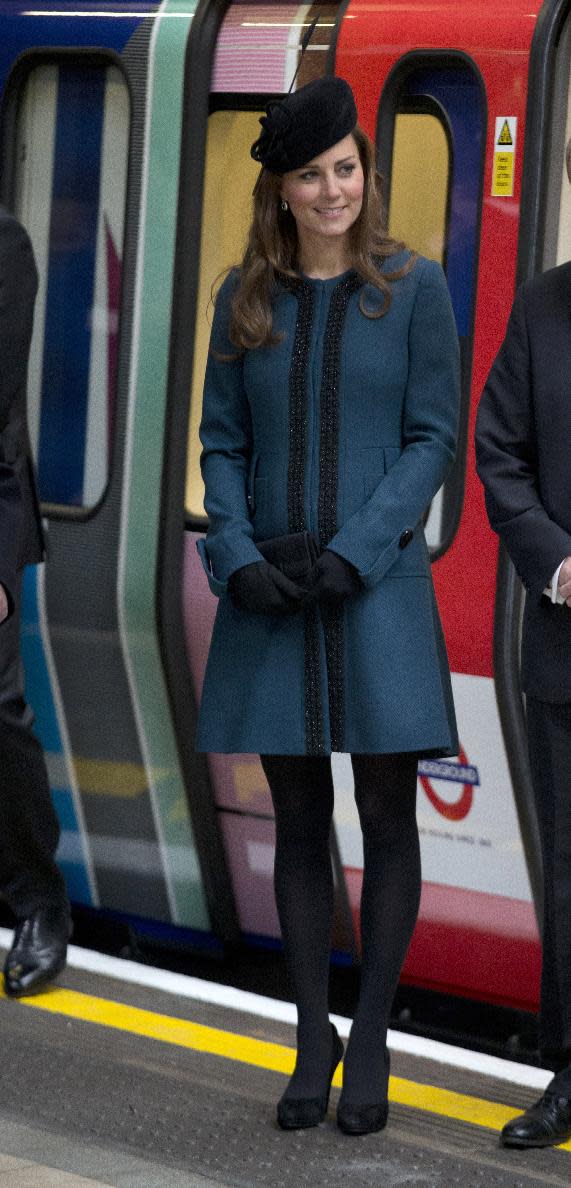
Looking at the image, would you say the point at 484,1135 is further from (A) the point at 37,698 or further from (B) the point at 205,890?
(A) the point at 37,698

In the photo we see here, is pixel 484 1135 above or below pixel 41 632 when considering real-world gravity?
below

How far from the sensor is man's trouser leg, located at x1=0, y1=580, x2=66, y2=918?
4492 millimetres

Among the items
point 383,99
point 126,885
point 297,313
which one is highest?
point 383,99

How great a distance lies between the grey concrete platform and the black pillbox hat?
1712mm

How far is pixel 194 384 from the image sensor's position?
187 inches

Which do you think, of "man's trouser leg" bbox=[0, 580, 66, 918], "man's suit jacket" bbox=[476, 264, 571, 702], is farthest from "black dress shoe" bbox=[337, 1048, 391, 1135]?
"man's trouser leg" bbox=[0, 580, 66, 918]

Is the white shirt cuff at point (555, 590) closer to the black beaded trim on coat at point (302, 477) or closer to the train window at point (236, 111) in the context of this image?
the black beaded trim on coat at point (302, 477)

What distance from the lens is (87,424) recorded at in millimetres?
4973

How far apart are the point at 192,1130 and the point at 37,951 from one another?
3.34 feet

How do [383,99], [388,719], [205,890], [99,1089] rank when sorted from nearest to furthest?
[388,719], [99,1089], [383,99], [205,890]

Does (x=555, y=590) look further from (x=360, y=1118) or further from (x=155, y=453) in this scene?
(x=155, y=453)

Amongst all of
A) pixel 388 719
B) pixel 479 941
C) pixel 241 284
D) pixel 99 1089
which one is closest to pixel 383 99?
pixel 241 284

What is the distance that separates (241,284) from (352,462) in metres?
0.38

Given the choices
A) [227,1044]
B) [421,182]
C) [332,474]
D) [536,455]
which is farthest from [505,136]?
[227,1044]
